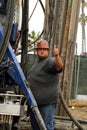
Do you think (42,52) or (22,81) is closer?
(22,81)

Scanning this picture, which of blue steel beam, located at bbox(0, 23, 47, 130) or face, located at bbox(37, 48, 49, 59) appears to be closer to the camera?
blue steel beam, located at bbox(0, 23, 47, 130)

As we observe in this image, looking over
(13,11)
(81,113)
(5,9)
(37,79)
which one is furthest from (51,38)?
(81,113)

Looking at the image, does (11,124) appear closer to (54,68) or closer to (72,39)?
(54,68)

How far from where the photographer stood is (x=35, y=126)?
630cm

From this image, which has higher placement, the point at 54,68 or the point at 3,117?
the point at 54,68

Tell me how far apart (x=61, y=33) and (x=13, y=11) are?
3.09 meters

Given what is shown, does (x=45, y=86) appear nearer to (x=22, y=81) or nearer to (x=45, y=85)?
(x=45, y=85)

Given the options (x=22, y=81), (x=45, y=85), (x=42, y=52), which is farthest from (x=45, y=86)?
(x=22, y=81)

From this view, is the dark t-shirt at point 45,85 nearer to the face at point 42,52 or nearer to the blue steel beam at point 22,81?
the face at point 42,52

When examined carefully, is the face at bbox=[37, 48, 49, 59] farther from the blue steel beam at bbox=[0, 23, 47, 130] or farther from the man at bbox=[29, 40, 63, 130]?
the blue steel beam at bbox=[0, 23, 47, 130]

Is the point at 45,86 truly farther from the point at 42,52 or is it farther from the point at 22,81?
the point at 22,81

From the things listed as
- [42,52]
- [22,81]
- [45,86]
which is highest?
[42,52]

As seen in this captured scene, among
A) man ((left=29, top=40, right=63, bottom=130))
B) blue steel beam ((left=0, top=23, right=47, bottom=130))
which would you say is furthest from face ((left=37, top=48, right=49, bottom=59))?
blue steel beam ((left=0, top=23, right=47, bottom=130))

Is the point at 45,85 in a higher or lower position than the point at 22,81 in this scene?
lower
